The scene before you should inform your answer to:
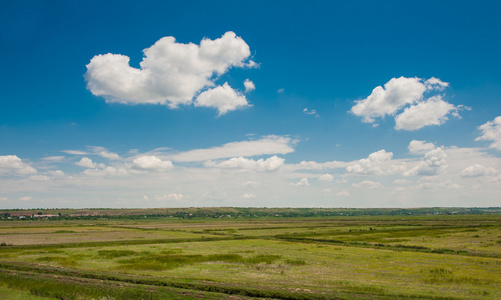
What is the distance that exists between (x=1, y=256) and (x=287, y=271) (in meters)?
43.3

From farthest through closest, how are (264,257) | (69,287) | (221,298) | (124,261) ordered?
(264,257) → (124,261) → (69,287) → (221,298)

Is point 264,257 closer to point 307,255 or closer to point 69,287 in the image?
point 307,255

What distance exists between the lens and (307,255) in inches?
1919

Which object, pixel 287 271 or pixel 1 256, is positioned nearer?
pixel 287 271

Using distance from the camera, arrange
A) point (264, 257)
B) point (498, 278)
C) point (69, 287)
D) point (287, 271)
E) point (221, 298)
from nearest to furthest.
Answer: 1. point (221, 298)
2. point (69, 287)
3. point (498, 278)
4. point (287, 271)
5. point (264, 257)

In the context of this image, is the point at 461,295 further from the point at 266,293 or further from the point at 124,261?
the point at 124,261

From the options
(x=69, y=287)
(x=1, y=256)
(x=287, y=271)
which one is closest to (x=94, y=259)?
(x=1, y=256)

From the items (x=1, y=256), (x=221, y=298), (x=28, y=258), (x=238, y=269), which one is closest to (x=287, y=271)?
(x=238, y=269)

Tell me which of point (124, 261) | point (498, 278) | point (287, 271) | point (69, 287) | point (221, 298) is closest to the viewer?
point (221, 298)

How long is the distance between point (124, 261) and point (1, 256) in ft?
67.5

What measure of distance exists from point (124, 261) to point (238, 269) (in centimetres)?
1701

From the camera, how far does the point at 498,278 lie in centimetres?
3091

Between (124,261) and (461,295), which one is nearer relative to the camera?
(461,295)

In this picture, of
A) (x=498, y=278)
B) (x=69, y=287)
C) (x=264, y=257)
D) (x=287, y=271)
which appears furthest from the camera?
(x=264, y=257)
